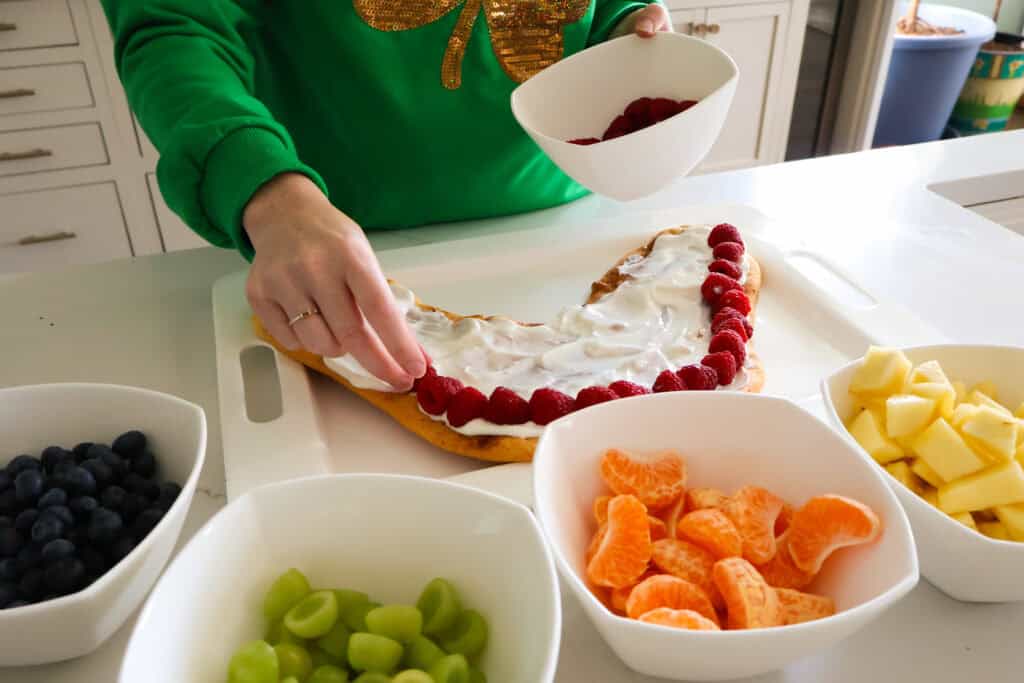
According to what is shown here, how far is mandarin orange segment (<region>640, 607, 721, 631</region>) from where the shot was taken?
20.6 inches

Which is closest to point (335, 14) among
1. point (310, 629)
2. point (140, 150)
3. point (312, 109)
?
point (312, 109)

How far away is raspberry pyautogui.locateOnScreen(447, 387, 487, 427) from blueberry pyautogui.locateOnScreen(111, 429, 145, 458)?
1.07ft

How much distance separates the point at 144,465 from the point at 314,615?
0.84 feet

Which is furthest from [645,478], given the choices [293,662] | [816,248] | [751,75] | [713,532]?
[751,75]

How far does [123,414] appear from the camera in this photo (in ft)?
2.40

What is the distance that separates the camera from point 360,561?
1.99ft

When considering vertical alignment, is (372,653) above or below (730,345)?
above

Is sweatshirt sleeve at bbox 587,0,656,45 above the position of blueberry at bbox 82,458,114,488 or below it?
above

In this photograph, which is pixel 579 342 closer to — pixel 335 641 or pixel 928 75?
pixel 335 641

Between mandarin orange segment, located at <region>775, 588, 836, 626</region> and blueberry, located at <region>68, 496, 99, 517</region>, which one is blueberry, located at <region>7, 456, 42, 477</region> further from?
mandarin orange segment, located at <region>775, 588, 836, 626</region>

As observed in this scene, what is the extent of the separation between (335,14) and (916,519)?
953 mm

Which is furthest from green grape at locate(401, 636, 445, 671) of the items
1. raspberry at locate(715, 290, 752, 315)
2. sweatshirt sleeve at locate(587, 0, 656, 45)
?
sweatshirt sleeve at locate(587, 0, 656, 45)

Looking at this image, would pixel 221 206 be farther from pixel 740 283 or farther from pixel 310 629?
pixel 740 283

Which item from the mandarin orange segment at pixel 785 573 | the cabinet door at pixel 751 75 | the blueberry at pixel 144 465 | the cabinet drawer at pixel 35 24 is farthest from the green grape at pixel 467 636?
the cabinet door at pixel 751 75
